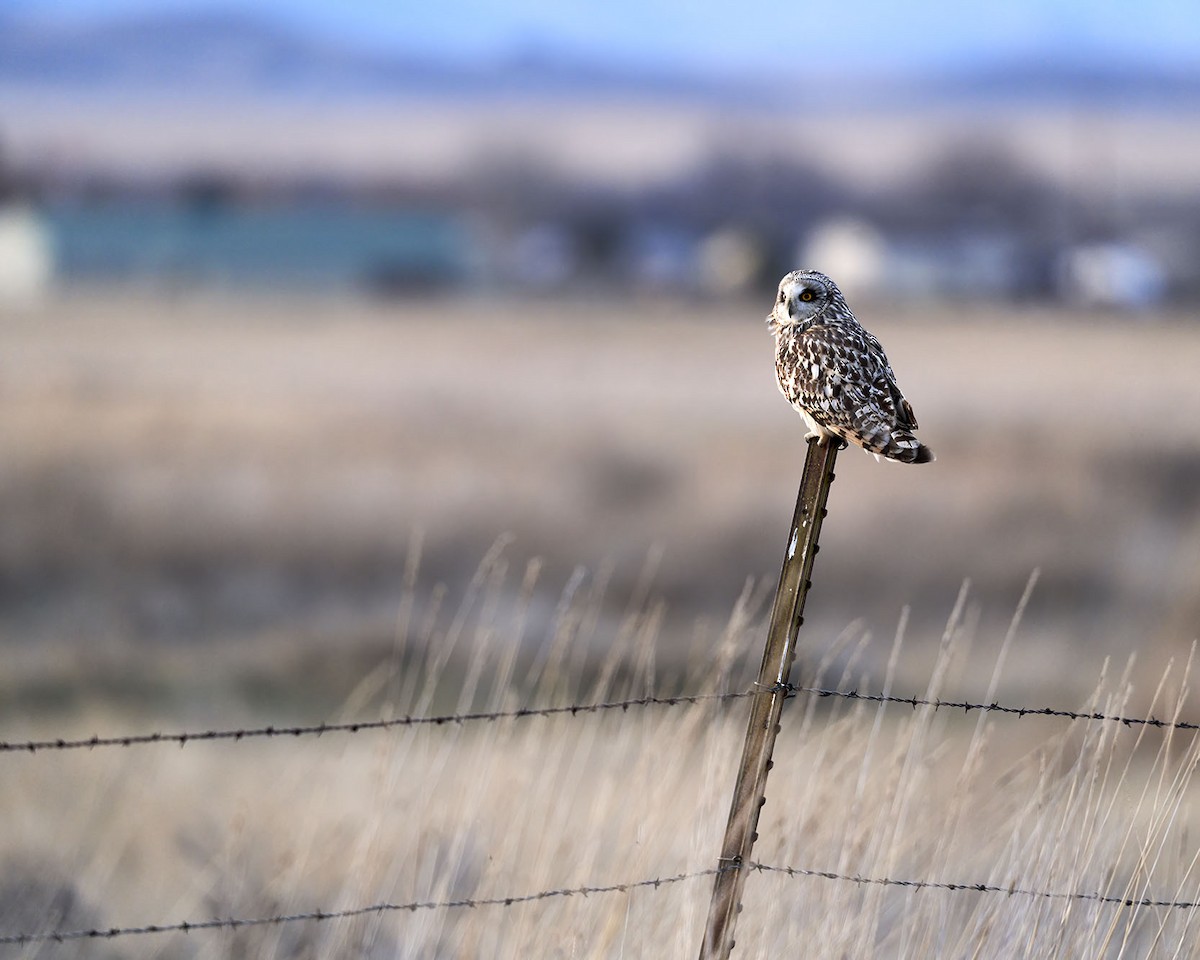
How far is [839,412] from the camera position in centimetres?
403

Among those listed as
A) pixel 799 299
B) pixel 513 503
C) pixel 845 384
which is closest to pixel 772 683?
pixel 845 384

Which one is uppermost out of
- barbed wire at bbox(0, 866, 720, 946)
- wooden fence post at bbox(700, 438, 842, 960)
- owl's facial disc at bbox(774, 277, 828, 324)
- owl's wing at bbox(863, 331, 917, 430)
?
owl's facial disc at bbox(774, 277, 828, 324)

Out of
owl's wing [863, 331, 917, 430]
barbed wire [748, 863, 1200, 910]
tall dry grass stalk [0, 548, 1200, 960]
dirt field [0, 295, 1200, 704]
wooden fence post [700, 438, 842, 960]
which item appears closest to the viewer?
wooden fence post [700, 438, 842, 960]

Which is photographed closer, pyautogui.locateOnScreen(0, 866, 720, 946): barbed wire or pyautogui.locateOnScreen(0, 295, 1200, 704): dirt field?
pyautogui.locateOnScreen(0, 866, 720, 946): barbed wire

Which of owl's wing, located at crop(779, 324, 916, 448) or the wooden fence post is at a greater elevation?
owl's wing, located at crop(779, 324, 916, 448)

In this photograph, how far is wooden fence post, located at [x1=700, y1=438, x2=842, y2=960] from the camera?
10.9 ft

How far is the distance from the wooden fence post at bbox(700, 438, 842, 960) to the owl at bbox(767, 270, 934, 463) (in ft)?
1.39

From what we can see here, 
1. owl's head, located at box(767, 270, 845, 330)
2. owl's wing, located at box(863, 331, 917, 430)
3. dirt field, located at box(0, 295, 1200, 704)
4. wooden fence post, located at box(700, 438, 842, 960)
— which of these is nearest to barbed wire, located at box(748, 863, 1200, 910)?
wooden fence post, located at box(700, 438, 842, 960)

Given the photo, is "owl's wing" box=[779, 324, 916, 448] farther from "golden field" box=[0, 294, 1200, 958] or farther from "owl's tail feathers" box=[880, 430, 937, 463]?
"golden field" box=[0, 294, 1200, 958]

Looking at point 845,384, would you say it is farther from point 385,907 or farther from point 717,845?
point 385,907

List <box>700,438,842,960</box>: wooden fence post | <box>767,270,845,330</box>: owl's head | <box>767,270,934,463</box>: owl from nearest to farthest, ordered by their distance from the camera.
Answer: <box>700,438,842,960</box>: wooden fence post < <box>767,270,934,463</box>: owl < <box>767,270,845,330</box>: owl's head

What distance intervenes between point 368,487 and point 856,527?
7329 millimetres

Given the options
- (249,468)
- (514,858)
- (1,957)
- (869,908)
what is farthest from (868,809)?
(249,468)

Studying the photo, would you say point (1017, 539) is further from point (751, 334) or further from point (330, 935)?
point (751, 334)
